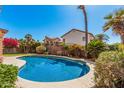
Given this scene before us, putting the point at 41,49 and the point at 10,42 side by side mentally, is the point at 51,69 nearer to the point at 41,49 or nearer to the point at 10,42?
the point at 10,42

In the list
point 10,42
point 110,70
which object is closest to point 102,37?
point 110,70

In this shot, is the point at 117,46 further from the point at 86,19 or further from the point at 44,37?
the point at 44,37

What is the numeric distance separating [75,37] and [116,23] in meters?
5.03

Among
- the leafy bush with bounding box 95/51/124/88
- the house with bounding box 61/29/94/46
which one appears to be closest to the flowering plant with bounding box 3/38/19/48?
the house with bounding box 61/29/94/46

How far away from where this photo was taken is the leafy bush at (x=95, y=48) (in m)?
12.2

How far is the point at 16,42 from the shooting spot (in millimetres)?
13594

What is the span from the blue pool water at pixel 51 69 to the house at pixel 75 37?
1.18 m

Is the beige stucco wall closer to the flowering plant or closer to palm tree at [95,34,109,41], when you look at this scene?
palm tree at [95,34,109,41]

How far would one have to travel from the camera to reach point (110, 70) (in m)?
7.23

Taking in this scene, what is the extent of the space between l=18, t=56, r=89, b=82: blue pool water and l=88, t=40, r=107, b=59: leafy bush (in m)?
0.75

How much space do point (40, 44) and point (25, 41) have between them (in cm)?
91

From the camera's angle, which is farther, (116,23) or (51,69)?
(51,69)

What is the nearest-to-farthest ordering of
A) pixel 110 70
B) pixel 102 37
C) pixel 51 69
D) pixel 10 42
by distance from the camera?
pixel 110 70
pixel 102 37
pixel 51 69
pixel 10 42
